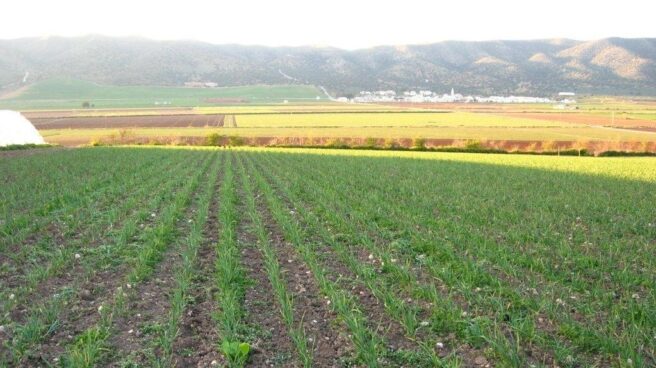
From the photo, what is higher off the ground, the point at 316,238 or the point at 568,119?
the point at 316,238

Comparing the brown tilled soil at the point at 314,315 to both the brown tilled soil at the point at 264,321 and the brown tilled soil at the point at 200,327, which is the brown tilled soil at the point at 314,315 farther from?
the brown tilled soil at the point at 200,327

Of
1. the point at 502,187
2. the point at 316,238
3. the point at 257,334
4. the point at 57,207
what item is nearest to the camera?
the point at 257,334

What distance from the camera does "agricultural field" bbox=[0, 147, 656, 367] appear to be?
577cm

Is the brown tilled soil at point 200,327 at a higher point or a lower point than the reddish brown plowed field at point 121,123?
higher

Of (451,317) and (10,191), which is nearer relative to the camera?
(451,317)

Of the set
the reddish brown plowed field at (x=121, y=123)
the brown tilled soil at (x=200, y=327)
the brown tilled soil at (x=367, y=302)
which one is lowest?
the reddish brown plowed field at (x=121, y=123)

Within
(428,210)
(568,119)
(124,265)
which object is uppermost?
(124,265)

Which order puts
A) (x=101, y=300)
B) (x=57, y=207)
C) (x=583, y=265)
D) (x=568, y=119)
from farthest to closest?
1. (x=568, y=119)
2. (x=57, y=207)
3. (x=583, y=265)
4. (x=101, y=300)

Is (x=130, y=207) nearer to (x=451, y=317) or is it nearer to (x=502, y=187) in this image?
(x=451, y=317)

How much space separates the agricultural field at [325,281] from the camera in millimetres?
5773

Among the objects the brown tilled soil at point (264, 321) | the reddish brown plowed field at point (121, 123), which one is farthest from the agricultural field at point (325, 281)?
the reddish brown plowed field at point (121, 123)

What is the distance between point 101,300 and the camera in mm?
7375

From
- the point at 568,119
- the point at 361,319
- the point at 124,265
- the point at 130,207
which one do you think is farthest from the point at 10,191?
the point at 568,119

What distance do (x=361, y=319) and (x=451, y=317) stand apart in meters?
1.26
